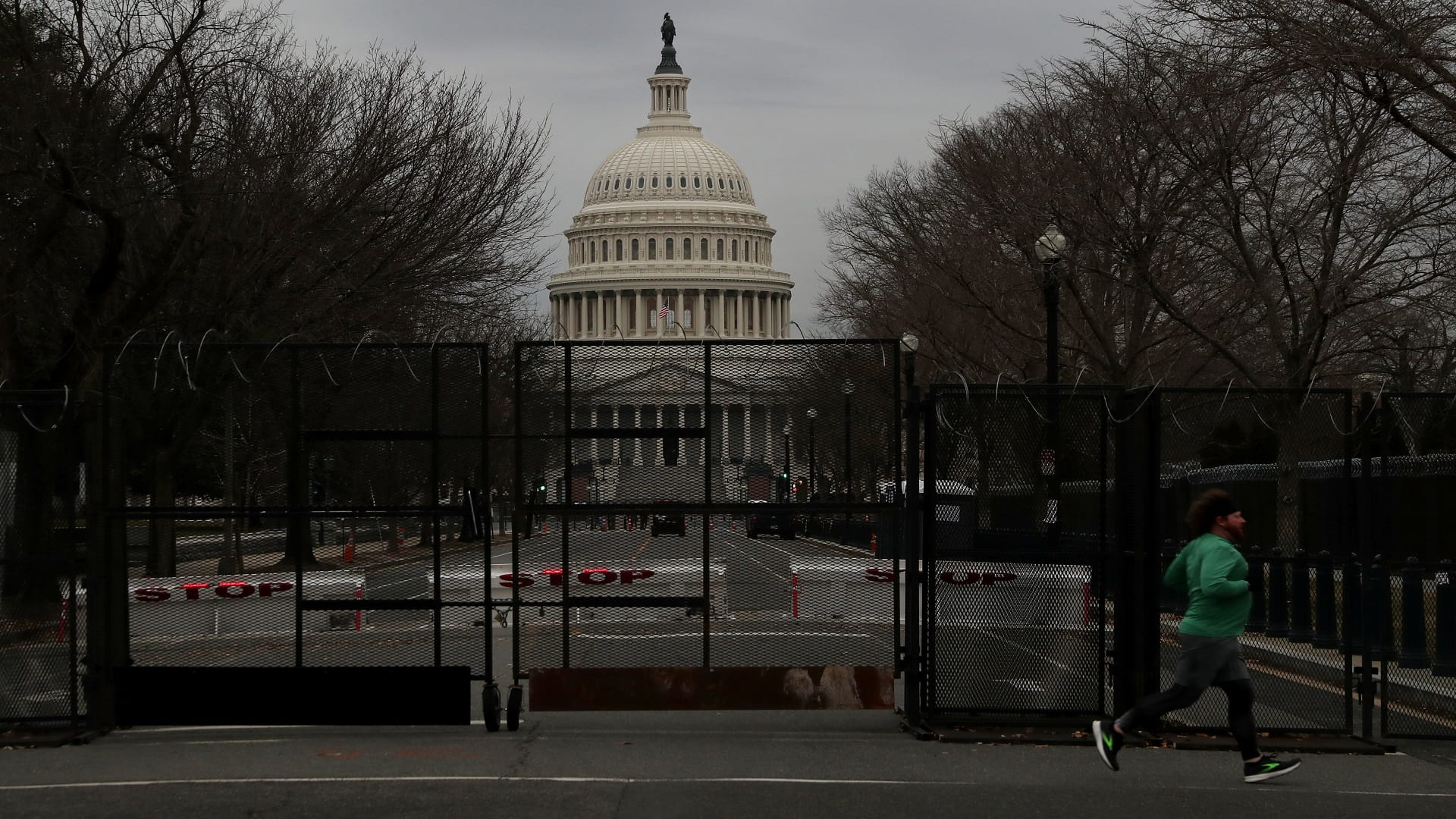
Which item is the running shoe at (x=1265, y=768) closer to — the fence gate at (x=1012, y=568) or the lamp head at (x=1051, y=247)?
the fence gate at (x=1012, y=568)

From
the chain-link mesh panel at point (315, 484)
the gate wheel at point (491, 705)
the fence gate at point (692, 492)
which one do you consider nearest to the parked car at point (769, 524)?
the fence gate at point (692, 492)

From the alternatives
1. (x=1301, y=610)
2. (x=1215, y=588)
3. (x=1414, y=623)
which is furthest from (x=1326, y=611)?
(x=1215, y=588)

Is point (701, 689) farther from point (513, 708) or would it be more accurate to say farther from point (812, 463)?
point (812, 463)

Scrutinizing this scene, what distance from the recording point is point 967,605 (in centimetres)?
1249

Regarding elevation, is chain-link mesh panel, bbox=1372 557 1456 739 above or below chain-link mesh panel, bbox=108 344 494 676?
below

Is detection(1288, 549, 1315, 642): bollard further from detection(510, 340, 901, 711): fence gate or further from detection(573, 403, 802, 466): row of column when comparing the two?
detection(573, 403, 802, 466): row of column

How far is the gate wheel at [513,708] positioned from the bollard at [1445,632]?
7.14 meters

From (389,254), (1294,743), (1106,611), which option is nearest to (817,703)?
(1106,611)

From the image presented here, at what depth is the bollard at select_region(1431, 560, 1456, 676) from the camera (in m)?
14.4

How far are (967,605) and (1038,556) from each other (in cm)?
61

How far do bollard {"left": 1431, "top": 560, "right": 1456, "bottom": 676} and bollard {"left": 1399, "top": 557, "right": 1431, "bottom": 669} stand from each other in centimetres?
69

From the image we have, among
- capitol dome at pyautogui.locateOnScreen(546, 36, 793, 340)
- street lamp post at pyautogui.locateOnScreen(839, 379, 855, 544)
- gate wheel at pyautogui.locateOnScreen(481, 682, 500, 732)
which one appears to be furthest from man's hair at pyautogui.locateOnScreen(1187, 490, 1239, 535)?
capitol dome at pyautogui.locateOnScreen(546, 36, 793, 340)

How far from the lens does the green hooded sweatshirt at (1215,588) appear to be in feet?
33.7

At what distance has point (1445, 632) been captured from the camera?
1445cm
